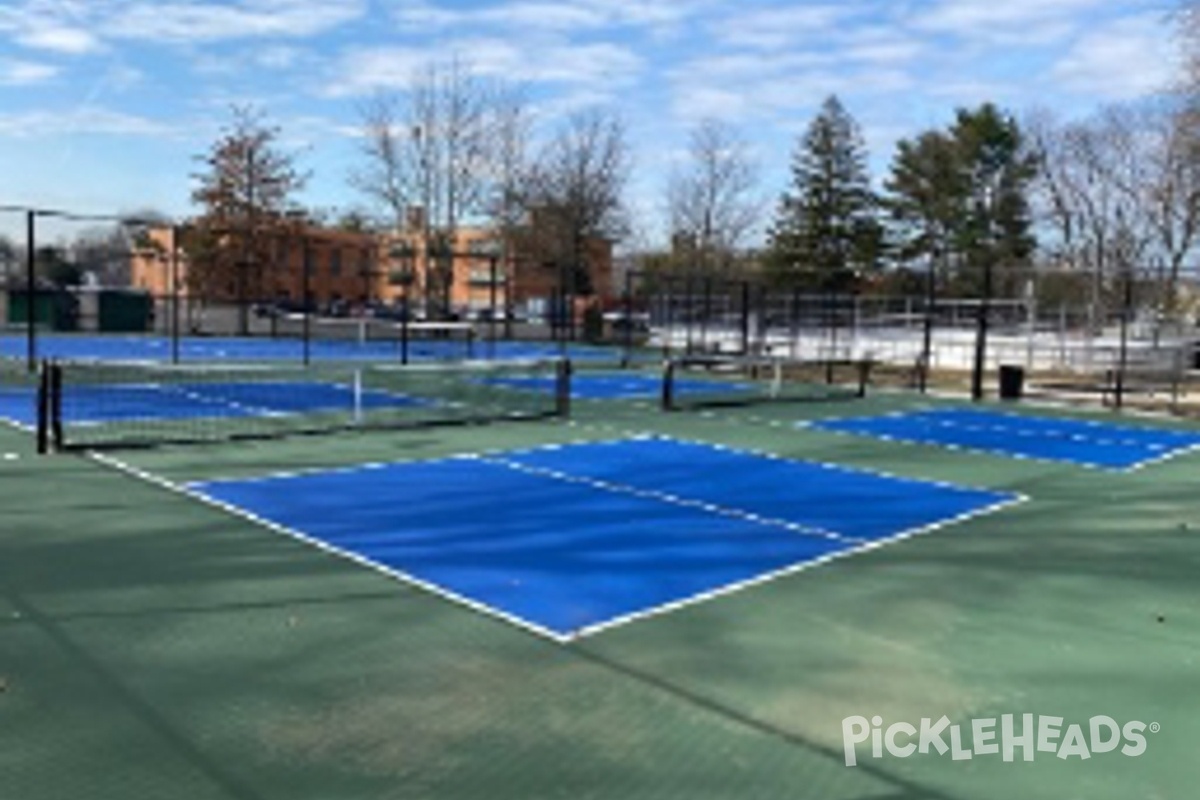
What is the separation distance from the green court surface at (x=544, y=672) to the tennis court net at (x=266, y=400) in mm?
4402

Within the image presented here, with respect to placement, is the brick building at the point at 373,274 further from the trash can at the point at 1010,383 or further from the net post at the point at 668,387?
the net post at the point at 668,387

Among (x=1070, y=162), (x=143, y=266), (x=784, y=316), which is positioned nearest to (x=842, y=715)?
(x=784, y=316)

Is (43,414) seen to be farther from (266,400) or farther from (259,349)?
(259,349)

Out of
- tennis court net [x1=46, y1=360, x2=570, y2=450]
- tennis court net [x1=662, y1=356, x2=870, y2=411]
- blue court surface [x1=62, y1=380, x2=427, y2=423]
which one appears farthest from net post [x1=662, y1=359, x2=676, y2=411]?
blue court surface [x1=62, y1=380, x2=427, y2=423]

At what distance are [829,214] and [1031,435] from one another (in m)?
51.9

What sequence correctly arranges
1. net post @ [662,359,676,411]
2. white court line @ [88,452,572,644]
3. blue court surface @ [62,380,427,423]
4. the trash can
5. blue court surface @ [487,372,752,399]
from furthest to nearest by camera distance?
1. the trash can
2. blue court surface @ [487,372,752,399]
3. net post @ [662,359,676,411]
4. blue court surface @ [62,380,427,423]
5. white court line @ [88,452,572,644]

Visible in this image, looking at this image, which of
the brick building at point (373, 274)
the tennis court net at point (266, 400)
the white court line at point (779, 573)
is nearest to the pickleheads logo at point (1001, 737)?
the white court line at point (779, 573)

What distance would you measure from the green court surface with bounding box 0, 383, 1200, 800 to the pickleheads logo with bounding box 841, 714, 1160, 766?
0.24ft

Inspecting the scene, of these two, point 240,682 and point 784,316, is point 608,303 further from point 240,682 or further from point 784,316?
point 240,682

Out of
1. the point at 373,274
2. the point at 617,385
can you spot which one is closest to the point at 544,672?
the point at 617,385

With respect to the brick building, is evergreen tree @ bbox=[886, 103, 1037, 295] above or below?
above

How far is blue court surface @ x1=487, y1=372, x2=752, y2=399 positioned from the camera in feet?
64.3

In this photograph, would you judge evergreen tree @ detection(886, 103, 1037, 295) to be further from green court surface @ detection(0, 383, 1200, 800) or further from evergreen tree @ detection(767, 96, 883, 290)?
green court surface @ detection(0, 383, 1200, 800)

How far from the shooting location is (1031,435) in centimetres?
1590
